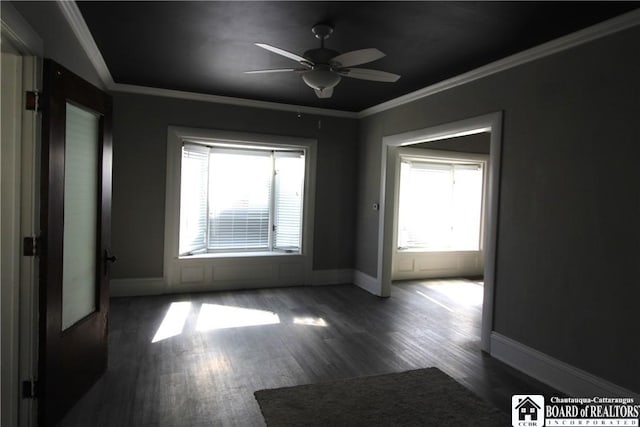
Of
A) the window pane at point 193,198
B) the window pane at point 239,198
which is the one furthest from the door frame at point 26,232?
the window pane at point 239,198

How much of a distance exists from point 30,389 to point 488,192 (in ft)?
12.1

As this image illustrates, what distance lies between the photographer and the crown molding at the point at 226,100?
5.05 metres

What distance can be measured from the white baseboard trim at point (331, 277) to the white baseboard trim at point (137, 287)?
85.3 inches

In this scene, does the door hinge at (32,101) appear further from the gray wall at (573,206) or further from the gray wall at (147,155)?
the gray wall at (573,206)

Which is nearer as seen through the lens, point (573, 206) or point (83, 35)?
point (573, 206)

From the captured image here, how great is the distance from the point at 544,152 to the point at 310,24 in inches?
83.0

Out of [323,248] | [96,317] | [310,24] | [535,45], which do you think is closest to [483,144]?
[323,248]

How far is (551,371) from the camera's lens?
3117 mm

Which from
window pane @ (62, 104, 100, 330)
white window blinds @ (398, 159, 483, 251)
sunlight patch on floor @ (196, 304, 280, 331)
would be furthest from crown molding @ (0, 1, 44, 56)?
white window blinds @ (398, 159, 483, 251)

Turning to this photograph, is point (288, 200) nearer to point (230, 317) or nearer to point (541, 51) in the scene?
point (230, 317)

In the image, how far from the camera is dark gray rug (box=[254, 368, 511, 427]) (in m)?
2.51

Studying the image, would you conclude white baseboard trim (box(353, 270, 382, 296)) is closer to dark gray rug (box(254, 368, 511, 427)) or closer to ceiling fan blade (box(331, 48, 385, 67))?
dark gray rug (box(254, 368, 511, 427))

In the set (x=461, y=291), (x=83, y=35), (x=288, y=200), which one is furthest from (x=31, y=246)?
(x=461, y=291)

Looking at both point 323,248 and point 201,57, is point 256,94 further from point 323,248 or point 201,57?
point 323,248
